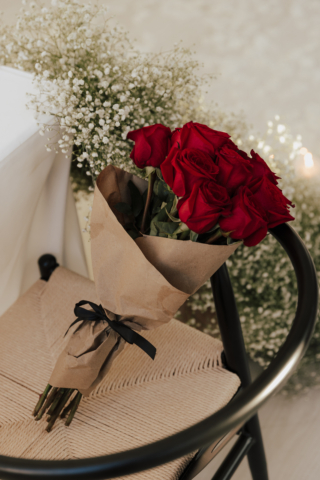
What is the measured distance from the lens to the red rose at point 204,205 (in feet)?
1.25

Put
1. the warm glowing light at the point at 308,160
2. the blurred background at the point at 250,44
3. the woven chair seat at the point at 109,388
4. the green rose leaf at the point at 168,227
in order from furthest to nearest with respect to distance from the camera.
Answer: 1. the blurred background at the point at 250,44
2. the warm glowing light at the point at 308,160
3. the woven chair seat at the point at 109,388
4. the green rose leaf at the point at 168,227

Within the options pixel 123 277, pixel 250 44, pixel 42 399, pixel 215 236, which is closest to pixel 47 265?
pixel 42 399

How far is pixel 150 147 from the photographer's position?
0.46m

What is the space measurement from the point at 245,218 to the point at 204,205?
4cm

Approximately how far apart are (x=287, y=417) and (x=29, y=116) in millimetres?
1133

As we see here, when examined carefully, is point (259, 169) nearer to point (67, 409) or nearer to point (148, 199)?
point (148, 199)

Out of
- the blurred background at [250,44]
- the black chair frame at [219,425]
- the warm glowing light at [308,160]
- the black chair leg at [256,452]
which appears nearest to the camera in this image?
the black chair frame at [219,425]

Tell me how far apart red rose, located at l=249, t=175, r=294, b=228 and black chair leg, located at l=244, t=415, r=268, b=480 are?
0.50 metres

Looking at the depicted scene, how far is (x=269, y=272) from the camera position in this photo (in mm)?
1172

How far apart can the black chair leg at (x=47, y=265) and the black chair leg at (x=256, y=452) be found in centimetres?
51

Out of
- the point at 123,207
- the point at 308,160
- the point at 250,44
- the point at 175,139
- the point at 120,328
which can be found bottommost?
the point at 120,328

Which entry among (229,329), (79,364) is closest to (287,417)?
(229,329)

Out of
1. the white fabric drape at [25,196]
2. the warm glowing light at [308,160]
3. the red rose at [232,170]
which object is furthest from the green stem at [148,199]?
the warm glowing light at [308,160]

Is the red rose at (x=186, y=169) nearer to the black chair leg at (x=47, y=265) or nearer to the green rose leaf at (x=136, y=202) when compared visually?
the green rose leaf at (x=136, y=202)
